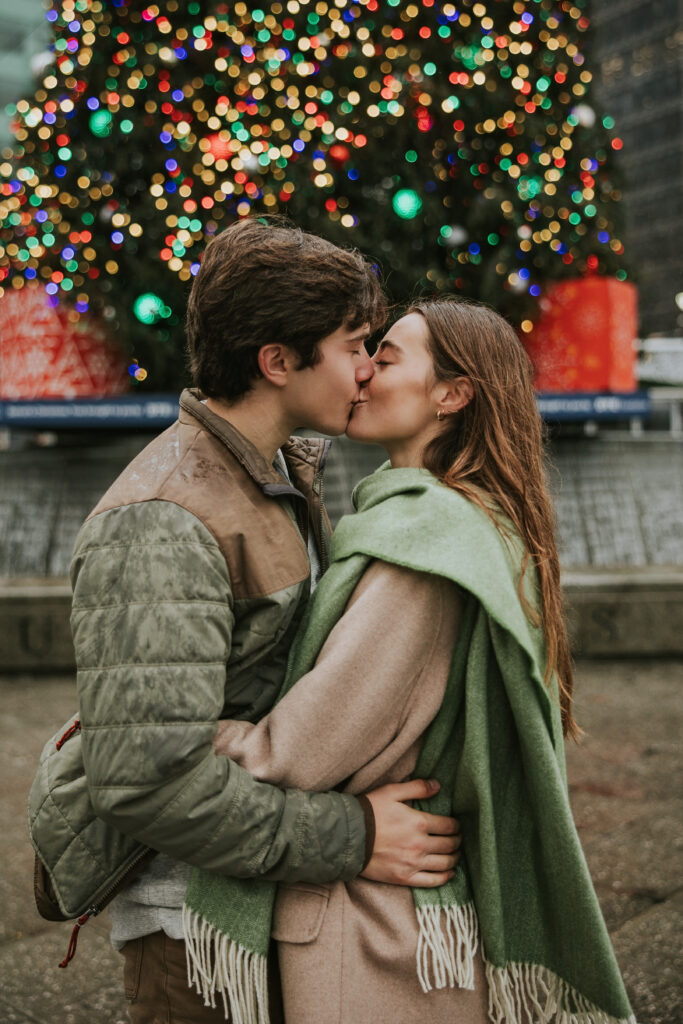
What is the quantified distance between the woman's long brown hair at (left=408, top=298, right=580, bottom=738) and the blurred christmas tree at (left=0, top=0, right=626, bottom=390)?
5238 mm

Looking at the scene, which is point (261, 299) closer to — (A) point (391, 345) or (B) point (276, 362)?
(B) point (276, 362)

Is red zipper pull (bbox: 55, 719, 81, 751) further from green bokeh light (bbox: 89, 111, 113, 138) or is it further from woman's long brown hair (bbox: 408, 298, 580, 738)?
green bokeh light (bbox: 89, 111, 113, 138)

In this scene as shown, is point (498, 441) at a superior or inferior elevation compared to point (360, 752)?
superior

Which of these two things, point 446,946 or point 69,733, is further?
point 69,733

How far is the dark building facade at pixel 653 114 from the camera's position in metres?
54.5

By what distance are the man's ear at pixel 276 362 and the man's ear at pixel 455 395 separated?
379 mm

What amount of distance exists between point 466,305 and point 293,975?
52.3 inches

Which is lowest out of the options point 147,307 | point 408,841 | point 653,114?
point 408,841

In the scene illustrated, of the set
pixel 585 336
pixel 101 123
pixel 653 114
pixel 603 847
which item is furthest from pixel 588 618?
pixel 653 114

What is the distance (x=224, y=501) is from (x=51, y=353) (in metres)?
6.43

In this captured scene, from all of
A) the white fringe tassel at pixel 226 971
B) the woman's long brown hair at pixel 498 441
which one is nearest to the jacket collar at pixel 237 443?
the woman's long brown hair at pixel 498 441

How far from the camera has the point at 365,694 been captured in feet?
4.93

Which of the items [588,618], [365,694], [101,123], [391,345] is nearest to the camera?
[365,694]

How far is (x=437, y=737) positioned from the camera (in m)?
1.62
